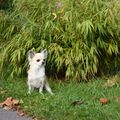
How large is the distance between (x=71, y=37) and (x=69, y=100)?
1461mm

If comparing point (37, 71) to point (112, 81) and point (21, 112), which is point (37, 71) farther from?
point (112, 81)

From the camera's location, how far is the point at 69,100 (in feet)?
24.7

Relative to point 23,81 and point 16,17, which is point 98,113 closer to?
point 23,81

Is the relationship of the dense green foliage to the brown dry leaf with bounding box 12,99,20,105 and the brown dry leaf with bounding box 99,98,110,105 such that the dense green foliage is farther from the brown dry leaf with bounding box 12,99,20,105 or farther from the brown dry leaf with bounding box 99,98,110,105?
the brown dry leaf with bounding box 12,99,20,105

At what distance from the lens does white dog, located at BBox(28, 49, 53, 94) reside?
7918 millimetres

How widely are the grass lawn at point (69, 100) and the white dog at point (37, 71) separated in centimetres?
14

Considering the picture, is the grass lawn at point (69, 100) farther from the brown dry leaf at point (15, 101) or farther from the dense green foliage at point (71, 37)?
the dense green foliage at point (71, 37)

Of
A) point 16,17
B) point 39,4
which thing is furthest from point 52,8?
point 16,17

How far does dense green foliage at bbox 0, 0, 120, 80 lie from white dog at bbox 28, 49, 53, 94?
22.8 inches

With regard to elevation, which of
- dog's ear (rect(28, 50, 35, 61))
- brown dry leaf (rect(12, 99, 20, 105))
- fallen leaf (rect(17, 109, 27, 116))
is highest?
dog's ear (rect(28, 50, 35, 61))

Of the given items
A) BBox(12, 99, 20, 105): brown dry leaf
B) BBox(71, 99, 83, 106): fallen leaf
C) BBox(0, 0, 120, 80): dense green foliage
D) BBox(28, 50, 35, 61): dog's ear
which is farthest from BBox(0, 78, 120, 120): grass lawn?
BBox(28, 50, 35, 61): dog's ear

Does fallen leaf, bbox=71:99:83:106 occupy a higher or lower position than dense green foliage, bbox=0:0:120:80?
lower

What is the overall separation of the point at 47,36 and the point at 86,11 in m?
0.83

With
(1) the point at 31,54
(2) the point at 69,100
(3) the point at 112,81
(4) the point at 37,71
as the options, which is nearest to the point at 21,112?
(2) the point at 69,100
